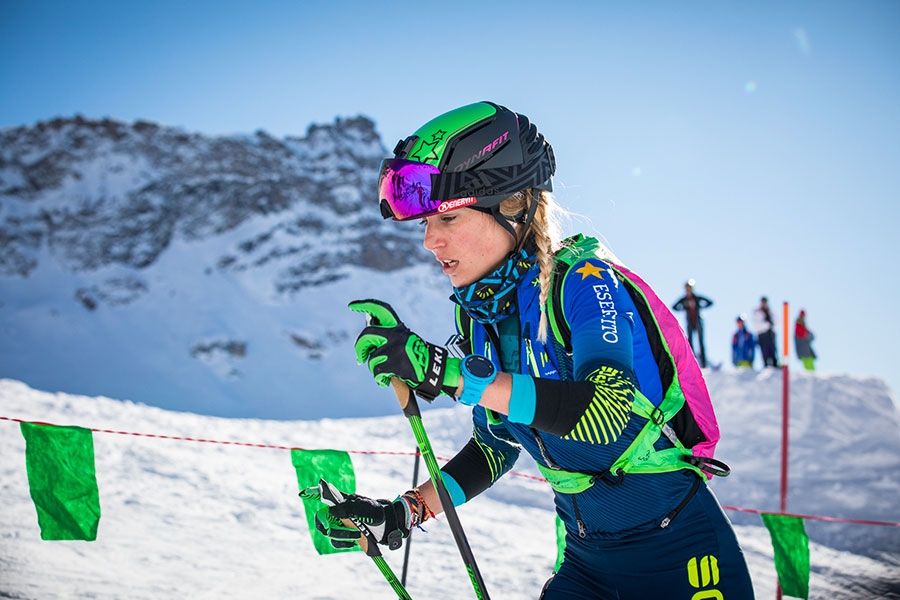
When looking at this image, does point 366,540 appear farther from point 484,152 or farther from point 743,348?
point 743,348

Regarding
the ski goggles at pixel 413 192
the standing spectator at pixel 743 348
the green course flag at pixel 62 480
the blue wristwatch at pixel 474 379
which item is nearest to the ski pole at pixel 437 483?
the blue wristwatch at pixel 474 379

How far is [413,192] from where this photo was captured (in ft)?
6.97

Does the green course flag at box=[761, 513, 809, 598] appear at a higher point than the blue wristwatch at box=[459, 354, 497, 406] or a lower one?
lower

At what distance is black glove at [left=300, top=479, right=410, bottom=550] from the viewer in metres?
2.39

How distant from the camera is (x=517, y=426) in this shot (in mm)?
2340

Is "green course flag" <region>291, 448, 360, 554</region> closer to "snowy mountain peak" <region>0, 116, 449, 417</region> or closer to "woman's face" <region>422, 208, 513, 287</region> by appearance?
"woman's face" <region>422, 208, 513, 287</region>


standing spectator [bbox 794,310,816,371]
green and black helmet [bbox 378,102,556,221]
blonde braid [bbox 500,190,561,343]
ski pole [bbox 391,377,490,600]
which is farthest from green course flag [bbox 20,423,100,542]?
standing spectator [bbox 794,310,816,371]

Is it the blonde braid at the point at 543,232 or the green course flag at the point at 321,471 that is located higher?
the blonde braid at the point at 543,232

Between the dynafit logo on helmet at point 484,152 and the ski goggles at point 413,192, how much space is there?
0.29ft

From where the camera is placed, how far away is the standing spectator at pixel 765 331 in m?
16.2

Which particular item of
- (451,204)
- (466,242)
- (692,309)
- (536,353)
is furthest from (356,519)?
(692,309)

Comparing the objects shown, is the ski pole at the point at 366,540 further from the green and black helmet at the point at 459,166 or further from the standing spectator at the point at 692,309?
the standing spectator at the point at 692,309

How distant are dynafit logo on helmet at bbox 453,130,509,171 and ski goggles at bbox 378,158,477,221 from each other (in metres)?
0.09

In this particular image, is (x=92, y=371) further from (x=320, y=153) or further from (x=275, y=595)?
(x=320, y=153)
